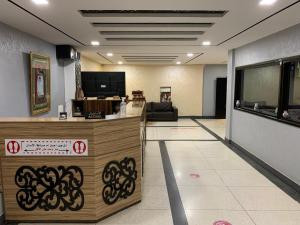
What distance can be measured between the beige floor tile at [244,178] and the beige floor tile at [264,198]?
0.15m

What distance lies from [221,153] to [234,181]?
5.49 feet

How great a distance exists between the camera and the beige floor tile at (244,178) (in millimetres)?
3805

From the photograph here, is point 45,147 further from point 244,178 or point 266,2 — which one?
point 244,178

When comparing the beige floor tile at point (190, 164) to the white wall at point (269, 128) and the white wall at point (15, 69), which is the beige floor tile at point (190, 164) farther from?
the white wall at point (15, 69)

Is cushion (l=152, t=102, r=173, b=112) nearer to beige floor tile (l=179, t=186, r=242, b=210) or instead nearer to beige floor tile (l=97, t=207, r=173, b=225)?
beige floor tile (l=179, t=186, r=242, b=210)

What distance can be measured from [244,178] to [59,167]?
298 centimetres

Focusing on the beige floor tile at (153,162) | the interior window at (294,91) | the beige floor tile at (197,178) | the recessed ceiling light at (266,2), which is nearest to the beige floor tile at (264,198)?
the beige floor tile at (197,178)

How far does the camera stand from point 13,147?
A: 265cm

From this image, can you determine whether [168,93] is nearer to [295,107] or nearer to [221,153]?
[221,153]

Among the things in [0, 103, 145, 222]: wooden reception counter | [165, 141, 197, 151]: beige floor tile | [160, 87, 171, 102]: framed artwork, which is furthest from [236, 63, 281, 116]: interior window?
[160, 87, 171, 102]: framed artwork

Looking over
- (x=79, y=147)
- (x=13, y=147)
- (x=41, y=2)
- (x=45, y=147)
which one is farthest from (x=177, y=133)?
(x=41, y=2)

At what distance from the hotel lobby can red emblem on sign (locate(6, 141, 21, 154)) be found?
0.04ft

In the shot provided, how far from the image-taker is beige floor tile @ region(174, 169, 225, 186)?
3832mm

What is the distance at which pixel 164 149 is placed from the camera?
19.2 ft
